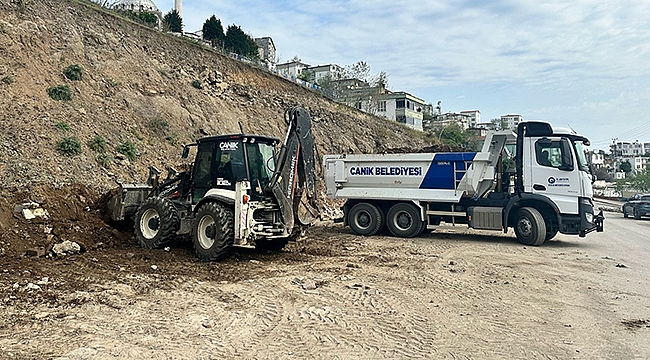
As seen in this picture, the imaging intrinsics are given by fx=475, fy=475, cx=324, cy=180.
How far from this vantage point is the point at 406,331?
5.50 metres

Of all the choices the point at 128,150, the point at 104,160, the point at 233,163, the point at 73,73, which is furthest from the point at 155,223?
the point at 73,73

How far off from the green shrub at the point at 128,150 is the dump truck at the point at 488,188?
7.13 m

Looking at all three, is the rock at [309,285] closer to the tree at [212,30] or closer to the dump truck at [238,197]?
the dump truck at [238,197]

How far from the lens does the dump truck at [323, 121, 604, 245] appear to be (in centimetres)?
1209

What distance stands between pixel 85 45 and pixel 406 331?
19.5 m

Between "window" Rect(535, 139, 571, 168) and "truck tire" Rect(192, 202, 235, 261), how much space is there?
8335mm

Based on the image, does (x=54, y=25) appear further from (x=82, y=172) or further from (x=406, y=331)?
(x=406, y=331)

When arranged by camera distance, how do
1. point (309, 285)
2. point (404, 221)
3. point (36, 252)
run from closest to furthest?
point (309, 285)
point (36, 252)
point (404, 221)

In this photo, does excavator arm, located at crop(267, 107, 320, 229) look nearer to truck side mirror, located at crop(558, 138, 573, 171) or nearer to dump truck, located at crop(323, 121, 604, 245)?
dump truck, located at crop(323, 121, 604, 245)

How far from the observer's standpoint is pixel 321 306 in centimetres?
640

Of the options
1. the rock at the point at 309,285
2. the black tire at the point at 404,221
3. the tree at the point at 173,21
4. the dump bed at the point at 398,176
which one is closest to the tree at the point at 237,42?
the tree at the point at 173,21

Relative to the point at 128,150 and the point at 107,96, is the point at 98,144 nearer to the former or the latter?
the point at 128,150

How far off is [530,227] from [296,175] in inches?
264

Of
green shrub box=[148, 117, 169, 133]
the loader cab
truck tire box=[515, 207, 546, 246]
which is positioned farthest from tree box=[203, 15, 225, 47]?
truck tire box=[515, 207, 546, 246]
